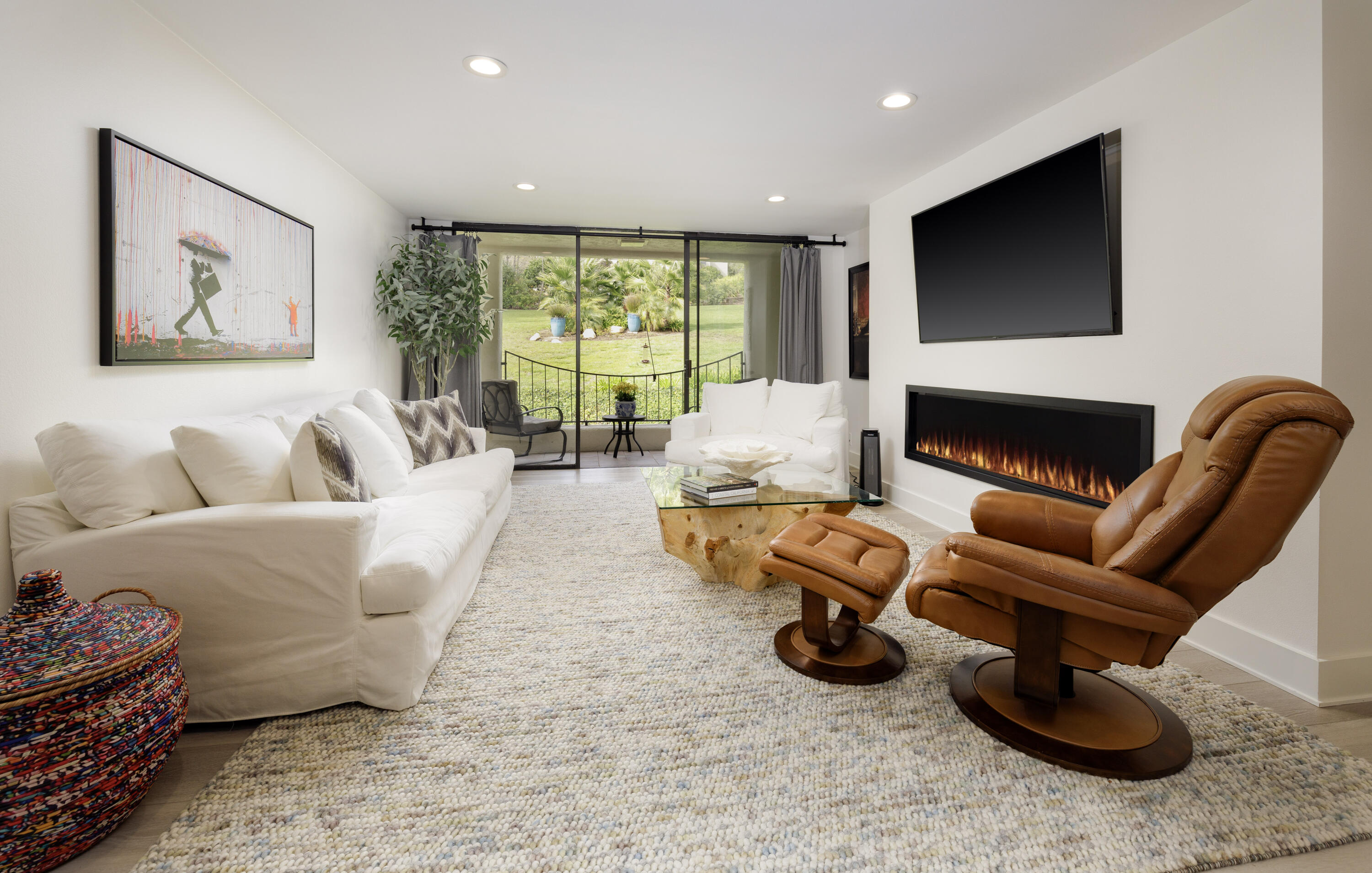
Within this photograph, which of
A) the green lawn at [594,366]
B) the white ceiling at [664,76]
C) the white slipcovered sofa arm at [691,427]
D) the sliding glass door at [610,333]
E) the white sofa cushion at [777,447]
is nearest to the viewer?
the white ceiling at [664,76]

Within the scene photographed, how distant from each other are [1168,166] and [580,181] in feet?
10.9

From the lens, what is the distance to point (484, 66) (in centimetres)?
268

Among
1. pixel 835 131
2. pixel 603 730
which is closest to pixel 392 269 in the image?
pixel 835 131

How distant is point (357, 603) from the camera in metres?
1.85

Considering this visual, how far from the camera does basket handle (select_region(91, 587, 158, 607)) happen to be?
1.63m

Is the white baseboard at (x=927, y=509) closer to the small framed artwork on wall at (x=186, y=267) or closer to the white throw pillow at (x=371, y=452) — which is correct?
the white throw pillow at (x=371, y=452)

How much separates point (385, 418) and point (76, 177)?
1625mm

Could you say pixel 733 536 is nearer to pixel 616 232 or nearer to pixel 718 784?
pixel 718 784

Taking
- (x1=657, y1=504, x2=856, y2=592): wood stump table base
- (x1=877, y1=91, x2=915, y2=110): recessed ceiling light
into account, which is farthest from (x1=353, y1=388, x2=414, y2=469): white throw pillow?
(x1=877, y1=91, x2=915, y2=110): recessed ceiling light

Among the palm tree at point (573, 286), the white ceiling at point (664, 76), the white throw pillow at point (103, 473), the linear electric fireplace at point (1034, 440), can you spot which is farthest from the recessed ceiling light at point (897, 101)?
the palm tree at point (573, 286)

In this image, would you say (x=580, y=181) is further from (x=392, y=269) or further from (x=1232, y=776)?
(x=1232, y=776)

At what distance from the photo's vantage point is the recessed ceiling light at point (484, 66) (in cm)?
263

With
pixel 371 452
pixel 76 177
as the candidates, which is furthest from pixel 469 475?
pixel 76 177

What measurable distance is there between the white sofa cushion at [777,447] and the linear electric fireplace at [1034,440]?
2.08ft
